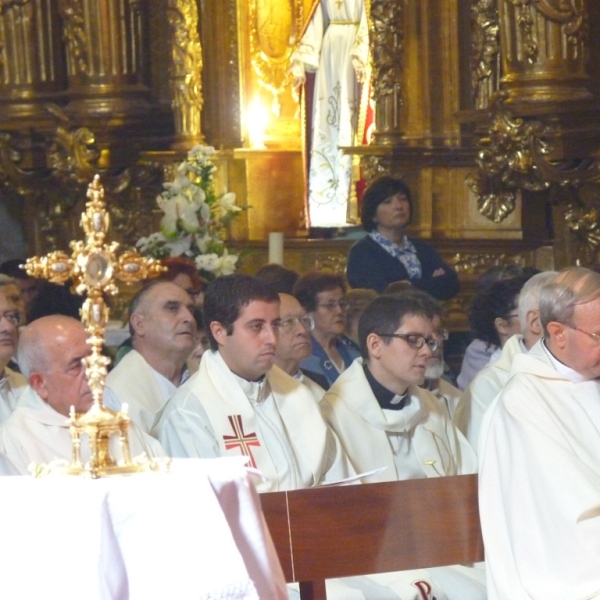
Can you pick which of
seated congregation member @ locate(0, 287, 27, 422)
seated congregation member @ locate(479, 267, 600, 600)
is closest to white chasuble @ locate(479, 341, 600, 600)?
seated congregation member @ locate(479, 267, 600, 600)

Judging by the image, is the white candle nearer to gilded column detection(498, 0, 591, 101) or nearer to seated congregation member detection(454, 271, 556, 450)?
gilded column detection(498, 0, 591, 101)

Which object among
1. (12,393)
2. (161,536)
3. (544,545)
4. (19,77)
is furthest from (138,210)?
(161,536)

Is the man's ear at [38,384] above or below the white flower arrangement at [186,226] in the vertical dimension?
below

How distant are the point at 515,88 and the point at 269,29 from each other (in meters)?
2.60

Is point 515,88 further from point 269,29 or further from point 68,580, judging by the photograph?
point 68,580

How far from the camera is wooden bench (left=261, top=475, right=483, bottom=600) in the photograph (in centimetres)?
448

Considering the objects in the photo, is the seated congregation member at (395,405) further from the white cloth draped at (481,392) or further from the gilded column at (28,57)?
the gilded column at (28,57)

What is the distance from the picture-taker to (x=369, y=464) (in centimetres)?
558

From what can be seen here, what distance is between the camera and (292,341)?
19.6 feet

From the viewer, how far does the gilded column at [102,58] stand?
1048 cm

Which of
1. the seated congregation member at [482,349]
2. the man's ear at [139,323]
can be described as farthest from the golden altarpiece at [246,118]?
the man's ear at [139,323]

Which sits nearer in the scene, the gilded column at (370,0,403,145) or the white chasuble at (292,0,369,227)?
the gilded column at (370,0,403,145)

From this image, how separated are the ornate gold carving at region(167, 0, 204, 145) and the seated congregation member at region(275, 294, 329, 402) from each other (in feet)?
Answer: 15.5

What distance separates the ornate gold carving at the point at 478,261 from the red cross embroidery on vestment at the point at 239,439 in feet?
15.8
